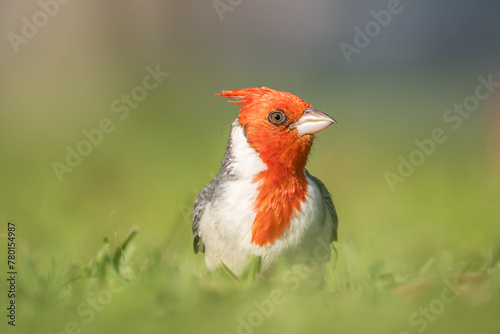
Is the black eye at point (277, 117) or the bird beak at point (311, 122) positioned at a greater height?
the bird beak at point (311, 122)

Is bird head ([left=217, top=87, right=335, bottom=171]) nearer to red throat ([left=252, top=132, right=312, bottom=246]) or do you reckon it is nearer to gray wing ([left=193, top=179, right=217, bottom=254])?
red throat ([left=252, top=132, right=312, bottom=246])

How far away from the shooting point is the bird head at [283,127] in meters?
3.20

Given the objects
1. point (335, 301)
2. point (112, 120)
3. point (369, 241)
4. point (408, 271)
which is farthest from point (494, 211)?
point (112, 120)

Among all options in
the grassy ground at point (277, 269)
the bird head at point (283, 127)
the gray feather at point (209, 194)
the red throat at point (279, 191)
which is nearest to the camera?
the grassy ground at point (277, 269)

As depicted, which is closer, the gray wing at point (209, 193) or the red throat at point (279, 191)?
the red throat at point (279, 191)

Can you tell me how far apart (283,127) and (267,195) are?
37 cm

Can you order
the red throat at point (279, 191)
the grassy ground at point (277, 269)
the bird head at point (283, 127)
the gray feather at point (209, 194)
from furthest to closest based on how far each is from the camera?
the gray feather at point (209, 194) → the bird head at point (283, 127) → the red throat at point (279, 191) → the grassy ground at point (277, 269)

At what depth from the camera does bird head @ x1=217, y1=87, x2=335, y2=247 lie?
312cm

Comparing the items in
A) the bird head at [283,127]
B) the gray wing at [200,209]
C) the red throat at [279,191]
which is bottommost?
the gray wing at [200,209]

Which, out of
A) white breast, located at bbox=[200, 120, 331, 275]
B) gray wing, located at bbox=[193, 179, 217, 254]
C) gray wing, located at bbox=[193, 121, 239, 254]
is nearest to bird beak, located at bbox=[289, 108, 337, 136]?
white breast, located at bbox=[200, 120, 331, 275]

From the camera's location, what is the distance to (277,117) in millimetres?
3236

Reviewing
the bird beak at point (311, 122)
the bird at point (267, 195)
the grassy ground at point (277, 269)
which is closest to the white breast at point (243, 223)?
the bird at point (267, 195)

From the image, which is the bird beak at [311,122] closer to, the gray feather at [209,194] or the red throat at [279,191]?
the red throat at [279,191]

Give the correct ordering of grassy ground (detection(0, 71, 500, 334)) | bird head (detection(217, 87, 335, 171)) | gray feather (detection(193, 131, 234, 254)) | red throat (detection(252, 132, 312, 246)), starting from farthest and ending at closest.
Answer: gray feather (detection(193, 131, 234, 254))
bird head (detection(217, 87, 335, 171))
red throat (detection(252, 132, 312, 246))
grassy ground (detection(0, 71, 500, 334))
